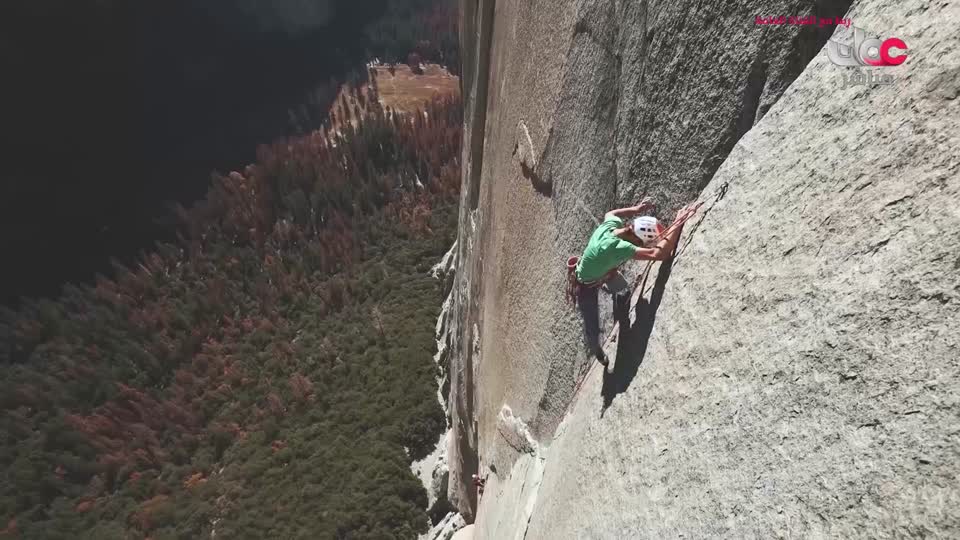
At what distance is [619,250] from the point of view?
13.8ft

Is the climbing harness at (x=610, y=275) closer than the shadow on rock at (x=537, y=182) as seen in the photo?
Yes

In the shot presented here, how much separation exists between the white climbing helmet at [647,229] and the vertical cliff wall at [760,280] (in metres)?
0.31

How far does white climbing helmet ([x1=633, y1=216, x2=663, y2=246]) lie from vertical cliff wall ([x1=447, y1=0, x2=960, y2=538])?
0.31 meters

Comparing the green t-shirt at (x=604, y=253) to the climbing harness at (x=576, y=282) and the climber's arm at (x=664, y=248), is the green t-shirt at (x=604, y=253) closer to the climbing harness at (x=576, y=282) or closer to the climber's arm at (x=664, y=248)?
the climber's arm at (x=664, y=248)

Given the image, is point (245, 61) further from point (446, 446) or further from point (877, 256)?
point (877, 256)

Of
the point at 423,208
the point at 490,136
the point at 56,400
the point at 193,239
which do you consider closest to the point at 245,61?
the point at 193,239

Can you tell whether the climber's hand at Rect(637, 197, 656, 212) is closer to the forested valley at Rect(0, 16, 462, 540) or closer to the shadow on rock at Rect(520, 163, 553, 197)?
the shadow on rock at Rect(520, 163, 553, 197)

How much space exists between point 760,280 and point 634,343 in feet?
5.25

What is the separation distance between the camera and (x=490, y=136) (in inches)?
442

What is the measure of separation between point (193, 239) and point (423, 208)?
52.6ft

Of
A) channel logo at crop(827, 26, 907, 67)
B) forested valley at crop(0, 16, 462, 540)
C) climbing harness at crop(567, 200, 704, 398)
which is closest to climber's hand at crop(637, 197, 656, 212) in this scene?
climbing harness at crop(567, 200, 704, 398)

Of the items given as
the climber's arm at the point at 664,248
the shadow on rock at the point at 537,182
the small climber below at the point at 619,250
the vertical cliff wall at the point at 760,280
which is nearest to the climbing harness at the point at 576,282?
the small climber below at the point at 619,250

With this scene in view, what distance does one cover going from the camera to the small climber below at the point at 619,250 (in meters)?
4.14

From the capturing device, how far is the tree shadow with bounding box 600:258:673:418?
169 inches
